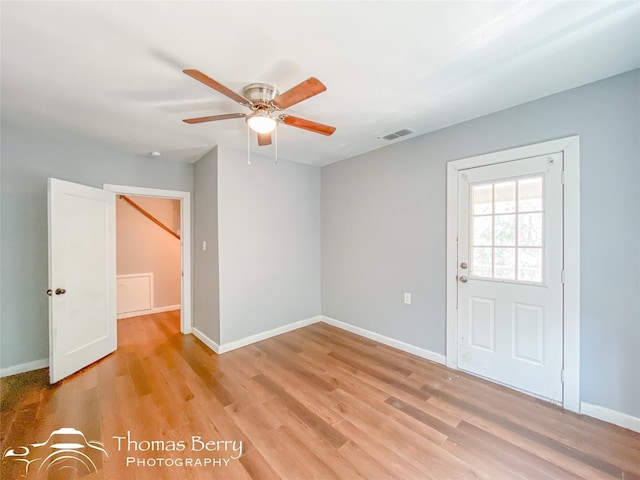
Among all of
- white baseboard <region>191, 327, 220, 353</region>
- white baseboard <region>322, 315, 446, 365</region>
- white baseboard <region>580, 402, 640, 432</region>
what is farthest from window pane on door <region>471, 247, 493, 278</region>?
white baseboard <region>191, 327, 220, 353</region>

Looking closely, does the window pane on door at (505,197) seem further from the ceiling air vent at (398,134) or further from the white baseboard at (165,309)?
the white baseboard at (165,309)

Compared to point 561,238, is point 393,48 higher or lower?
higher

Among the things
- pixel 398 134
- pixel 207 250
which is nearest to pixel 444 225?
pixel 398 134

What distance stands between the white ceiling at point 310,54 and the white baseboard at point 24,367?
2464 mm

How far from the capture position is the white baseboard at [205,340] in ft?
10.5

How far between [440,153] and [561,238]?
1330 millimetres

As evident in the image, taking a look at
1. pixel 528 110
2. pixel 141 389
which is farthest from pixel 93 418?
pixel 528 110

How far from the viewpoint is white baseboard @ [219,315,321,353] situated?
10.6ft

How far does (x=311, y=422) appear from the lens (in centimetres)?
196

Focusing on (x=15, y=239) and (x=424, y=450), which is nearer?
(x=424, y=450)

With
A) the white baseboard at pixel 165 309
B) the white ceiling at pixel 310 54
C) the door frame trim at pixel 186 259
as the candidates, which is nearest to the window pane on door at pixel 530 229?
the white ceiling at pixel 310 54

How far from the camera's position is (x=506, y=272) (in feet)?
7.88

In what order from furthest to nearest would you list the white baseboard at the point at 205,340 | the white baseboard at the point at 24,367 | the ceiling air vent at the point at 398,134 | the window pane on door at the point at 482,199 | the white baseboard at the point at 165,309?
1. the white baseboard at the point at 165,309
2. the white baseboard at the point at 205,340
3. the ceiling air vent at the point at 398,134
4. the white baseboard at the point at 24,367
5. the window pane on door at the point at 482,199

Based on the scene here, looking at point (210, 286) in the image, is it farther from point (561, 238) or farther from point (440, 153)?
point (561, 238)
